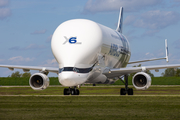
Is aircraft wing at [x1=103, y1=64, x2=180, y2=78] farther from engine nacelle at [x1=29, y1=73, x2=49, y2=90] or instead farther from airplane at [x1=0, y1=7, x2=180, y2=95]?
engine nacelle at [x1=29, y1=73, x2=49, y2=90]

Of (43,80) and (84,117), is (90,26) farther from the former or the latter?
(84,117)

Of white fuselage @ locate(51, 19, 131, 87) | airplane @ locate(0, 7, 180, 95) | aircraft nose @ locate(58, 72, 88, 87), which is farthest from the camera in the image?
airplane @ locate(0, 7, 180, 95)

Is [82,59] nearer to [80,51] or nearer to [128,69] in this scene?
[80,51]

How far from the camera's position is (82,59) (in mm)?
22172

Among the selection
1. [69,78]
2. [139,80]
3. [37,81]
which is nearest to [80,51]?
[69,78]

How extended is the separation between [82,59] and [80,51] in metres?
0.48

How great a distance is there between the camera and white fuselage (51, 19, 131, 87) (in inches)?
856

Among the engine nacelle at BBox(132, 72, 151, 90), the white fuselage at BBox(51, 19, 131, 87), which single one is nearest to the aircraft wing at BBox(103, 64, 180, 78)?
the white fuselage at BBox(51, 19, 131, 87)

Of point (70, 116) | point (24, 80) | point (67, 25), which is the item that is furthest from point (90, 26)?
point (24, 80)

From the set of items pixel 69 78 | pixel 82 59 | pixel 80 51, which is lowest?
pixel 69 78

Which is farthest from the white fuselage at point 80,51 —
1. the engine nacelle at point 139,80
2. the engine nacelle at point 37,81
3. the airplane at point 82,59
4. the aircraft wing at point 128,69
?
the engine nacelle at point 139,80

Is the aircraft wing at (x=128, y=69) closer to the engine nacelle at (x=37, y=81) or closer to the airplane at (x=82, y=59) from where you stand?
the airplane at (x=82, y=59)

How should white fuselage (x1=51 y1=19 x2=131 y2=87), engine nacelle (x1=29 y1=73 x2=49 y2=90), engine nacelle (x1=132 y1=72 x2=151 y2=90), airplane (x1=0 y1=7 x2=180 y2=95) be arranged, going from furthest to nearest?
1. engine nacelle (x1=29 y1=73 x2=49 y2=90)
2. engine nacelle (x1=132 y1=72 x2=151 y2=90)
3. airplane (x1=0 y1=7 x2=180 y2=95)
4. white fuselage (x1=51 y1=19 x2=131 y2=87)

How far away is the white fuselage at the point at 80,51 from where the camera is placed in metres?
21.7
